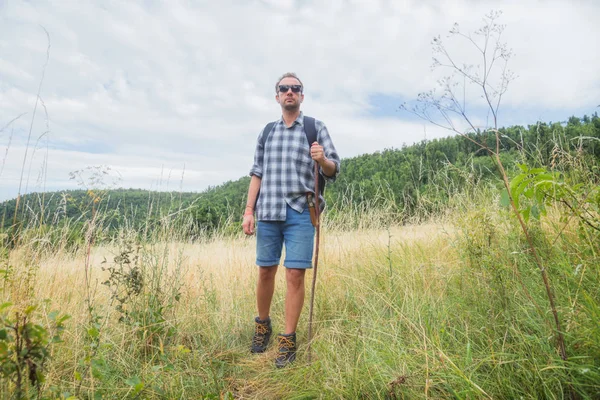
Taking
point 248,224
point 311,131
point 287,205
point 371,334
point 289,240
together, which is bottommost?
point 371,334

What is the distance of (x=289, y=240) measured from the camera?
2.94 m

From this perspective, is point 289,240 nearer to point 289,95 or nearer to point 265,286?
point 265,286

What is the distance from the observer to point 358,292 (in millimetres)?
3543

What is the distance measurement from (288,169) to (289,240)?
0.58 metres

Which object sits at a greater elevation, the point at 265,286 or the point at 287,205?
the point at 287,205

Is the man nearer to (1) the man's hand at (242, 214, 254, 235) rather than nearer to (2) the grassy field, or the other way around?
(1) the man's hand at (242, 214, 254, 235)

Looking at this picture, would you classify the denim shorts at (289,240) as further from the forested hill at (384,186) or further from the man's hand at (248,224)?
the forested hill at (384,186)

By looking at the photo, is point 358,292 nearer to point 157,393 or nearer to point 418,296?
point 418,296

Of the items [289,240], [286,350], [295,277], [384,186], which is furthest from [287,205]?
[384,186]

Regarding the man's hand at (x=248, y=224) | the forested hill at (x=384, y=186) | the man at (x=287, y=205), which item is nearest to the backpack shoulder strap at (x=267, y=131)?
the man at (x=287, y=205)

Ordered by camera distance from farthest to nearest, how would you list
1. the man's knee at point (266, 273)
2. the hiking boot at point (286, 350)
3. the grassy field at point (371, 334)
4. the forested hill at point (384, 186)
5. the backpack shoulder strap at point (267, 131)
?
the forested hill at point (384, 186) < the backpack shoulder strap at point (267, 131) < the man's knee at point (266, 273) < the hiking boot at point (286, 350) < the grassy field at point (371, 334)

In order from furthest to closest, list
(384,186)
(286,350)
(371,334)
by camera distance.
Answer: (384,186)
(286,350)
(371,334)

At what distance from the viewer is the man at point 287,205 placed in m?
2.88

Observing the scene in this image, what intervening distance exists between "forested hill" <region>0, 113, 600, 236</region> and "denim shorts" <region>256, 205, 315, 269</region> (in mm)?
1092
